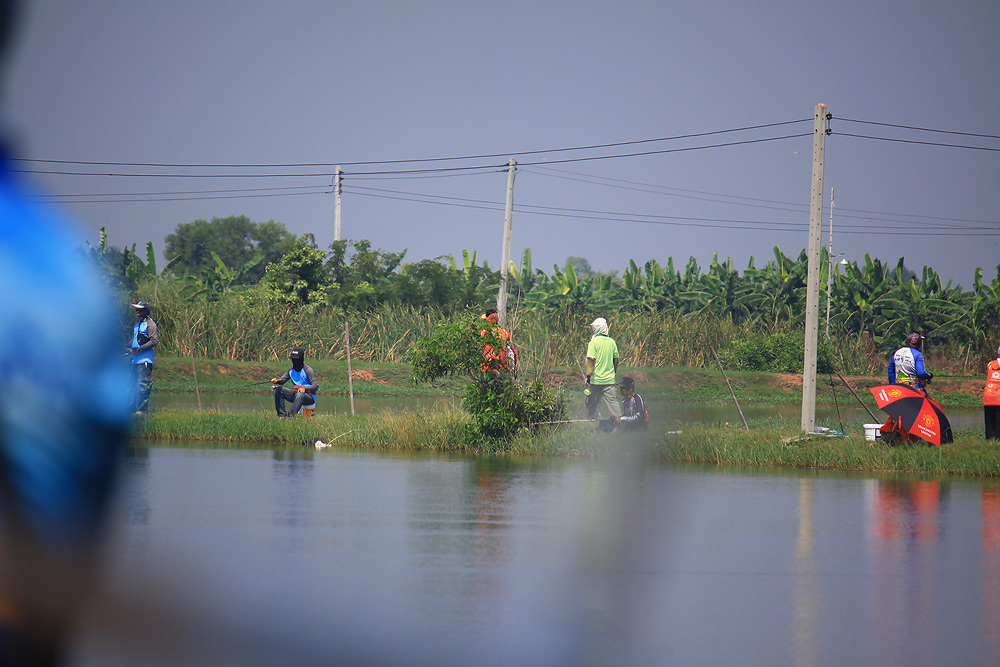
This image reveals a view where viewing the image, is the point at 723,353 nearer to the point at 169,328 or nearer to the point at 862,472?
the point at 169,328

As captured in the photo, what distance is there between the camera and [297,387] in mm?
17156

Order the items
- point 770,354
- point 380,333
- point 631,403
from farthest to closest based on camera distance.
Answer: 1. point 770,354
2. point 380,333
3. point 631,403

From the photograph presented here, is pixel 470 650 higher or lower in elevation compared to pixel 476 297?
lower

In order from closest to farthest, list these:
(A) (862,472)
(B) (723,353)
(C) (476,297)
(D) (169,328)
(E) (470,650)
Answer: (E) (470,650) → (A) (862,472) → (D) (169,328) → (B) (723,353) → (C) (476,297)

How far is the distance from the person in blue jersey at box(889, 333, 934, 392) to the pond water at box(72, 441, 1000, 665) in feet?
12.6

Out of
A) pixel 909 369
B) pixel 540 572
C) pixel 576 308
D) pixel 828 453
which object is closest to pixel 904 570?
pixel 540 572

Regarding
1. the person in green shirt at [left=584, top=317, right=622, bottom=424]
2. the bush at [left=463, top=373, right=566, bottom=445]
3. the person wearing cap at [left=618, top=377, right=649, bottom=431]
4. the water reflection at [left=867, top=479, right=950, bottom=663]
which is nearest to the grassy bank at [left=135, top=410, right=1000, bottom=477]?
the bush at [left=463, top=373, right=566, bottom=445]

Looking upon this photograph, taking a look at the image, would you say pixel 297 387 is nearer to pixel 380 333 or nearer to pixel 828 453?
pixel 828 453

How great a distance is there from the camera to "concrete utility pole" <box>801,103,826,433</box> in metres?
15.6

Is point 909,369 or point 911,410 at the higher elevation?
point 909,369

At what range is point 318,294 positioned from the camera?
1610 inches

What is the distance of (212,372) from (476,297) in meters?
12.9

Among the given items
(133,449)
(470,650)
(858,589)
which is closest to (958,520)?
(858,589)

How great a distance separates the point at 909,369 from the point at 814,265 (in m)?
2.15
